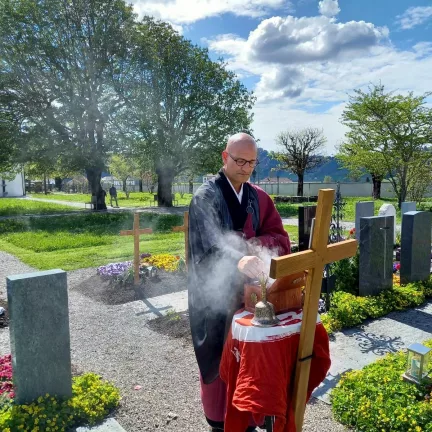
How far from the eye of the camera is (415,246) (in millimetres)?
7492

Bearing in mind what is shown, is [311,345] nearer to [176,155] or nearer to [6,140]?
[6,140]

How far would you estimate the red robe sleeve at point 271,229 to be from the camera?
2.83m

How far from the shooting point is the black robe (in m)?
2.48

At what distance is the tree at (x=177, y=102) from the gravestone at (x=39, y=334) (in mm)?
21422

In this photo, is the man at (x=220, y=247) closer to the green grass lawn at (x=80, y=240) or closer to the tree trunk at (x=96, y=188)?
the green grass lawn at (x=80, y=240)

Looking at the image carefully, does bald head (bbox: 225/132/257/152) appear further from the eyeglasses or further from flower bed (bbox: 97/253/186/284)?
flower bed (bbox: 97/253/186/284)

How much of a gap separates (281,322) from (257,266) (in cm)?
A: 36

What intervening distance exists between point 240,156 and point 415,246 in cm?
609

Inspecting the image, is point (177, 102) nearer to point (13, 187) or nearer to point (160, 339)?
point (160, 339)

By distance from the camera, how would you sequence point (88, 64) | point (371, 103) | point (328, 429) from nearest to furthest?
point (328, 429) < point (88, 64) < point (371, 103)

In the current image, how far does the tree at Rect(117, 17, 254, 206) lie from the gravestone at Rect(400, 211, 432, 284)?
61.5 ft

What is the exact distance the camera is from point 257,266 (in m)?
2.18

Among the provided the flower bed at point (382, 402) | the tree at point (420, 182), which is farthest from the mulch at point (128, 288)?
the tree at point (420, 182)

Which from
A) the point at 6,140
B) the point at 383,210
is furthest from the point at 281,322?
the point at 6,140
